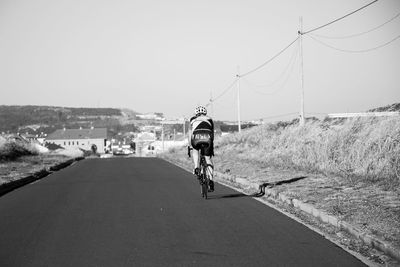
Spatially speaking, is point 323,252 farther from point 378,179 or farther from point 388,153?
point 388,153

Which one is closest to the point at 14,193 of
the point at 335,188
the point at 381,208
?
the point at 335,188

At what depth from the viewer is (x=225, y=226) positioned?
8.05m

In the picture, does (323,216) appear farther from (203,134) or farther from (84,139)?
(84,139)

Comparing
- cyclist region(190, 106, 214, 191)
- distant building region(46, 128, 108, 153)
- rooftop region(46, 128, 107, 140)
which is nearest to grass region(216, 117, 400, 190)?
cyclist region(190, 106, 214, 191)

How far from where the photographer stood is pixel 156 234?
24.4 feet

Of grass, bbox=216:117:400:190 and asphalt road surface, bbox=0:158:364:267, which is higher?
grass, bbox=216:117:400:190

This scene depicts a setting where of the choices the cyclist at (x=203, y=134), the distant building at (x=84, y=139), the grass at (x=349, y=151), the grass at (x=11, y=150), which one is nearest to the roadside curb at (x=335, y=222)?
the cyclist at (x=203, y=134)

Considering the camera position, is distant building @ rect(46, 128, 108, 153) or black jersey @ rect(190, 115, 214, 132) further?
distant building @ rect(46, 128, 108, 153)

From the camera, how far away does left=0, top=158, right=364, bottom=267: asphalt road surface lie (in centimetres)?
600

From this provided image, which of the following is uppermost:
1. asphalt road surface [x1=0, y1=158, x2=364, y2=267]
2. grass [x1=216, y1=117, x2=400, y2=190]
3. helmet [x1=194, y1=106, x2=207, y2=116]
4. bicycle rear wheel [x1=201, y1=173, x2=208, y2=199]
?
helmet [x1=194, y1=106, x2=207, y2=116]

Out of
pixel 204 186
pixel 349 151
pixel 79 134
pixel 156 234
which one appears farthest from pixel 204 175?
pixel 79 134

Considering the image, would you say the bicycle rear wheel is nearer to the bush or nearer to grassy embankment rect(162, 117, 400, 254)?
grassy embankment rect(162, 117, 400, 254)

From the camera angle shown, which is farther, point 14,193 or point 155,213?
point 14,193

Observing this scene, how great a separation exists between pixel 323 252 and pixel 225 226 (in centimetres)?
209
